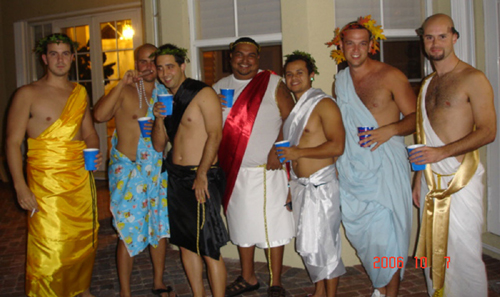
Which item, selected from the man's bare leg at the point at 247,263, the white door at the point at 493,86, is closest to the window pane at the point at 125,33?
the man's bare leg at the point at 247,263

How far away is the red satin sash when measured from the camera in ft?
11.2

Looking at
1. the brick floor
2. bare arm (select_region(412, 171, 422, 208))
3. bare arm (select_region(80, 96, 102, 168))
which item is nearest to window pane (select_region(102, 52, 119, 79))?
the brick floor

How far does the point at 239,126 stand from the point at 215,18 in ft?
4.42

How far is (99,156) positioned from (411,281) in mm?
2554

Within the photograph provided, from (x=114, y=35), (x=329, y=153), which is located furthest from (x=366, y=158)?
(x=114, y=35)

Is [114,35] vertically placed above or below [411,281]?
above

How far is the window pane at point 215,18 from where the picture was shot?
4160mm

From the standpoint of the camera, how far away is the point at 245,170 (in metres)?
3.45

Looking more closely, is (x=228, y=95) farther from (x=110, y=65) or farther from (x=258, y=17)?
(x=110, y=65)

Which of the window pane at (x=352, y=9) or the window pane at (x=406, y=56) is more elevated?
the window pane at (x=352, y=9)

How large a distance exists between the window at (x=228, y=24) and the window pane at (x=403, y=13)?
0.95 meters

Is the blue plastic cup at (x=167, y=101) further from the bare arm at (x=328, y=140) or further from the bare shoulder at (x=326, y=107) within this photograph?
the bare shoulder at (x=326, y=107)

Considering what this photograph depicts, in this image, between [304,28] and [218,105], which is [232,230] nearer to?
[218,105]

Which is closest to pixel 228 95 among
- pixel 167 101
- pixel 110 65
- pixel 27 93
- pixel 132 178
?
pixel 167 101
